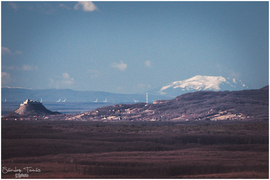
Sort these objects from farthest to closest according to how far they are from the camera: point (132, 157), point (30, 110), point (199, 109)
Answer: point (199, 109) < point (30, 110) < point (132, 157)

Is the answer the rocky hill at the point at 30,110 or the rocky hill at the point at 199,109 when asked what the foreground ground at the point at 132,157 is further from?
the rocky hill at the point at 30,110

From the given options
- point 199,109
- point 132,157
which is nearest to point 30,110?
point 199,109

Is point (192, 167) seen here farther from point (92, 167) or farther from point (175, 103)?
Result: point (175, 103)

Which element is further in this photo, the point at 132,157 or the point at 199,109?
the point at 199,109

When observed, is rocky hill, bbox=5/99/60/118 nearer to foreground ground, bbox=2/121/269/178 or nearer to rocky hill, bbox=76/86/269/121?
rocky hill, bbox=76/86/269/121

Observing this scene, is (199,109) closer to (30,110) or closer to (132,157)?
(30,110)

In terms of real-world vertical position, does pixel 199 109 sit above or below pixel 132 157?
above

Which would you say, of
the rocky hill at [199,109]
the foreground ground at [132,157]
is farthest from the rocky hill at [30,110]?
the foreground ground at [132,157]

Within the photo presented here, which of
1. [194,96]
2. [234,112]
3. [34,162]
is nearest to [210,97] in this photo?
[194,96]
